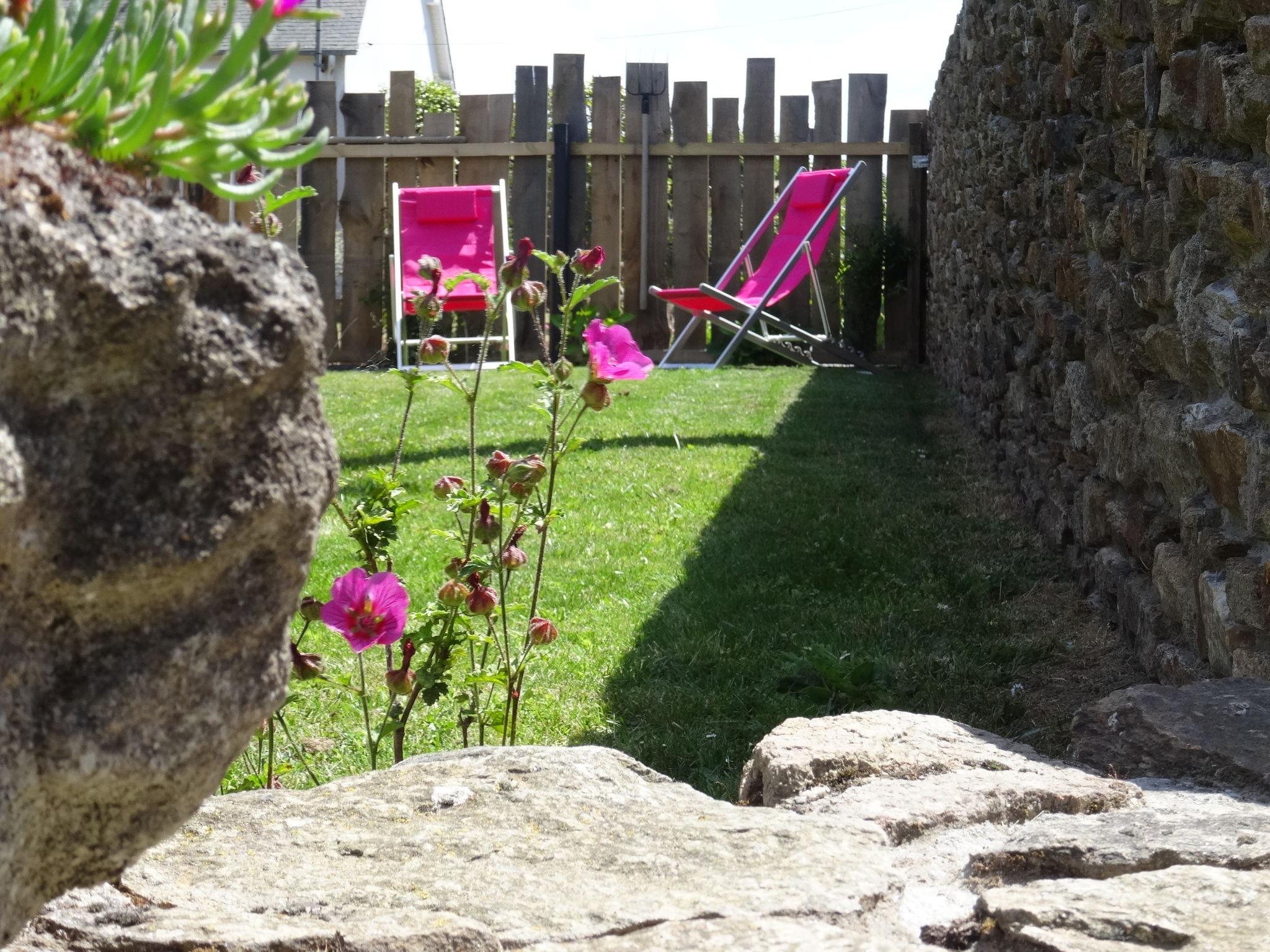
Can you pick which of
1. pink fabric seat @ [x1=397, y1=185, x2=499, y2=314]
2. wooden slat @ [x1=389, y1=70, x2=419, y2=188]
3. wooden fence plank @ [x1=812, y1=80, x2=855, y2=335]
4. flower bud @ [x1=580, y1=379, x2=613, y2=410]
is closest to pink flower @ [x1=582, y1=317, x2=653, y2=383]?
flower bud @ [x1=580, y1=379, x2=613, y2=410]

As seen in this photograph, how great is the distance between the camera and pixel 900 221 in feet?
27.7

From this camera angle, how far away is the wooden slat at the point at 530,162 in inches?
333

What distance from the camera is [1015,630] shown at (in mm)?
2881

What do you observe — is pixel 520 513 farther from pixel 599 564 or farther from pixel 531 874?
pixel 599 564

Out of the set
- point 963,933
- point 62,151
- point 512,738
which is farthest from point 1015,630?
point 62,151

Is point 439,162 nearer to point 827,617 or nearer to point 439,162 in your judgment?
point 439,162

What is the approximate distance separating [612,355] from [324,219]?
7.12 meters

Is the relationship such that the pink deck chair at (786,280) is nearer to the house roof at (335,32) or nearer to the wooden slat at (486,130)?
the wooden slat at (486,130)

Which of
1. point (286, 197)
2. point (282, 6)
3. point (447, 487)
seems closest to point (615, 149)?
point (447, 487)

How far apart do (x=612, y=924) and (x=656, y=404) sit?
5.12 m

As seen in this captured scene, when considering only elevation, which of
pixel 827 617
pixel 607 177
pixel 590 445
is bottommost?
pixel 827 617

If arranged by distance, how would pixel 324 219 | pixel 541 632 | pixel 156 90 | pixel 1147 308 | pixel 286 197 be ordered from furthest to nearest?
pixel 324 219, pixel 1147 308, pixel 541 632, pixel 286 197, pixel 156 90

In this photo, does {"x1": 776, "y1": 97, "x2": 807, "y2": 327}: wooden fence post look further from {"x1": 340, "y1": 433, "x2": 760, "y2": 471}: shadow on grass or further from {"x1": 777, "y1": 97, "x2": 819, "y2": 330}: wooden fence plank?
{"x1": 340, "y1": 433, "x2": 760, "y2": 471}: shadow on grass

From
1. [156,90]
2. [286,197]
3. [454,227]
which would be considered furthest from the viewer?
[454,227]
